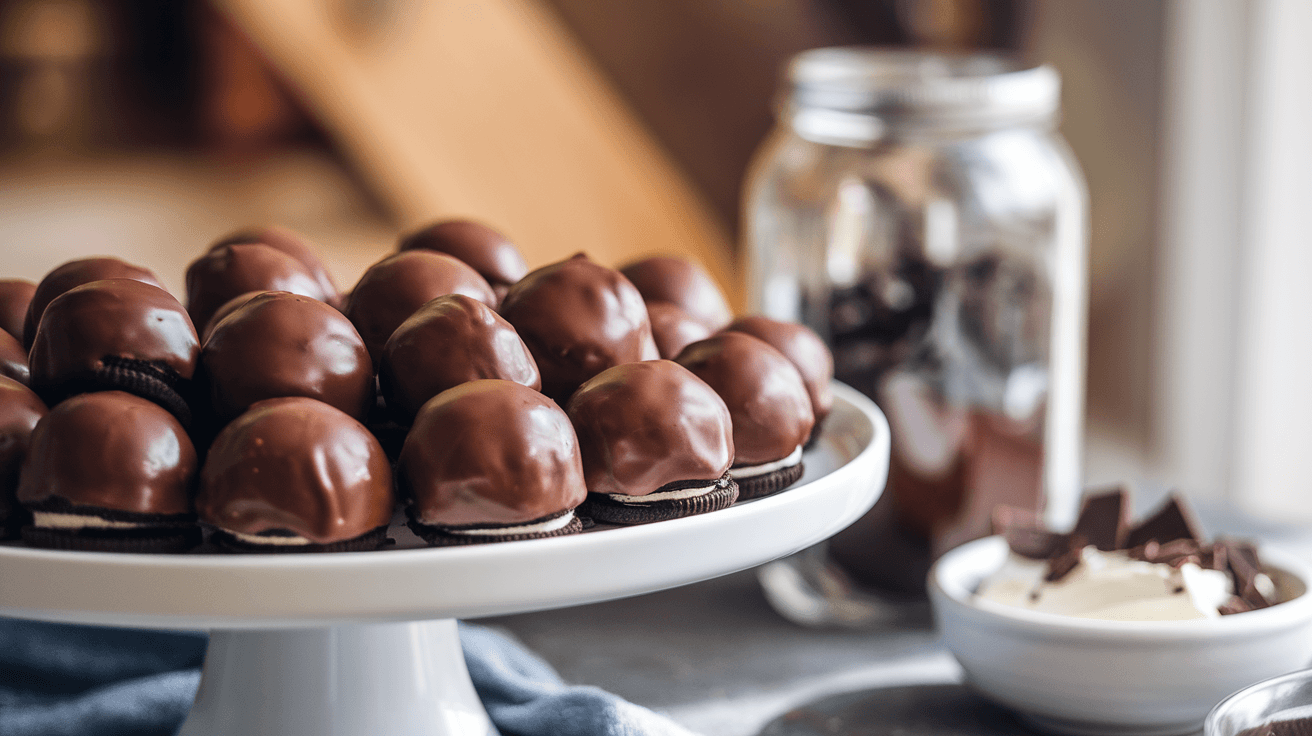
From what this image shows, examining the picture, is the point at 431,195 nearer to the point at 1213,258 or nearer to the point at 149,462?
the point at 1213,258

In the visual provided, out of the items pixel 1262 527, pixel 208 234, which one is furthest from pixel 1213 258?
pixel 208 234

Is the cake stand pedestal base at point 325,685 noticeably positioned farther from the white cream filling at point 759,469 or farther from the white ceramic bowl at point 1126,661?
A: the white ceramic bowl at point 1126,661

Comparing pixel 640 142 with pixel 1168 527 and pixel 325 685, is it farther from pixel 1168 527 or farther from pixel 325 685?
pixel 325 685

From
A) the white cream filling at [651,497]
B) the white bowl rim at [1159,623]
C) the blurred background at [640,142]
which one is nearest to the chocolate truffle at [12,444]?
the white cream filling at [651,497]

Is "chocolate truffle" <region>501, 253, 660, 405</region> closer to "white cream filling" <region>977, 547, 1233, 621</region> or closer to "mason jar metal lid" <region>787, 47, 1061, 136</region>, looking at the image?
"white cream filling" <region>977, 547, 1233, 621</region>

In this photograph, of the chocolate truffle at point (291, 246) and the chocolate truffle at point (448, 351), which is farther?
the chocolate truffle at point (291, 246)

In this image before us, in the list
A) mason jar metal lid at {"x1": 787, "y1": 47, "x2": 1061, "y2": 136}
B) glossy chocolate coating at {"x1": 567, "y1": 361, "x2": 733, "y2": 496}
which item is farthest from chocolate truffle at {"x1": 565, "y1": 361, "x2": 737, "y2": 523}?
mason jar metal lid at {"x1": 787, "y1": 47, "x2": 1061, "y2": 136}
